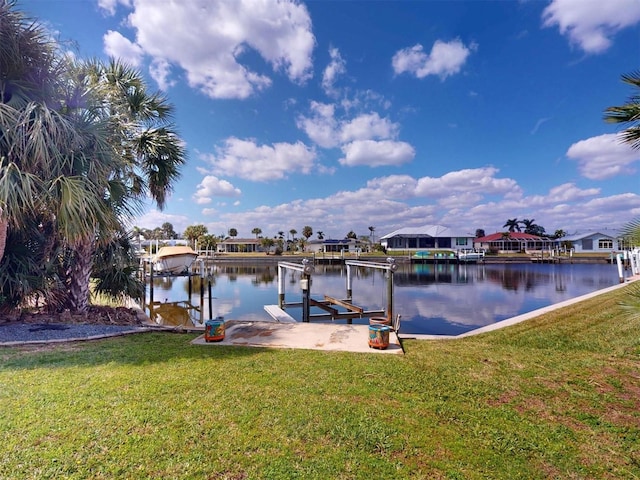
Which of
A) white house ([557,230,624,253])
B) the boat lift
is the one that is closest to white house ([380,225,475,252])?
white house ([557,230,624,253])

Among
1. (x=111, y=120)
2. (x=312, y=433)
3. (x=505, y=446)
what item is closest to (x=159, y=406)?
(x=312, y=433)

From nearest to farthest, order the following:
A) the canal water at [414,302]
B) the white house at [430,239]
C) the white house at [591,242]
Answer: the canal water at [414,302]
the white house at [591,242]
the white house at [430,239]

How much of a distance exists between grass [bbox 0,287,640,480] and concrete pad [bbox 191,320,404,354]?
49cm

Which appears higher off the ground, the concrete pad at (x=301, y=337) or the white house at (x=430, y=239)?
the white house at (x=430, y=239)

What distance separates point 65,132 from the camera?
6594 mm

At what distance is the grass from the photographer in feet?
8.64

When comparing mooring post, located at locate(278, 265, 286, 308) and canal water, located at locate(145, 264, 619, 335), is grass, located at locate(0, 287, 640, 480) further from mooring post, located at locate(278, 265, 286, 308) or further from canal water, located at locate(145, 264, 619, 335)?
mooring post, located at locate(278, 265, 286, 308)

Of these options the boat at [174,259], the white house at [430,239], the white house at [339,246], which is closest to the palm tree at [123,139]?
the boat at [174,259]

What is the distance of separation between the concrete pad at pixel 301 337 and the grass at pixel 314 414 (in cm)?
49

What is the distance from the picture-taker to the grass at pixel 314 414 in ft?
8.64

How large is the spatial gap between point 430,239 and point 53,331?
5500cm

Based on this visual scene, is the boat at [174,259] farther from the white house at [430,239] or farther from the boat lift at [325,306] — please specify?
the white house at [430,239]

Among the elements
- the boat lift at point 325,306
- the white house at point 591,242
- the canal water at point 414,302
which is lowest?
the canal water at point 414,302

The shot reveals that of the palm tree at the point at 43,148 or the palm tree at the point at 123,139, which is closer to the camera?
the palm tree at the point at 43,148
